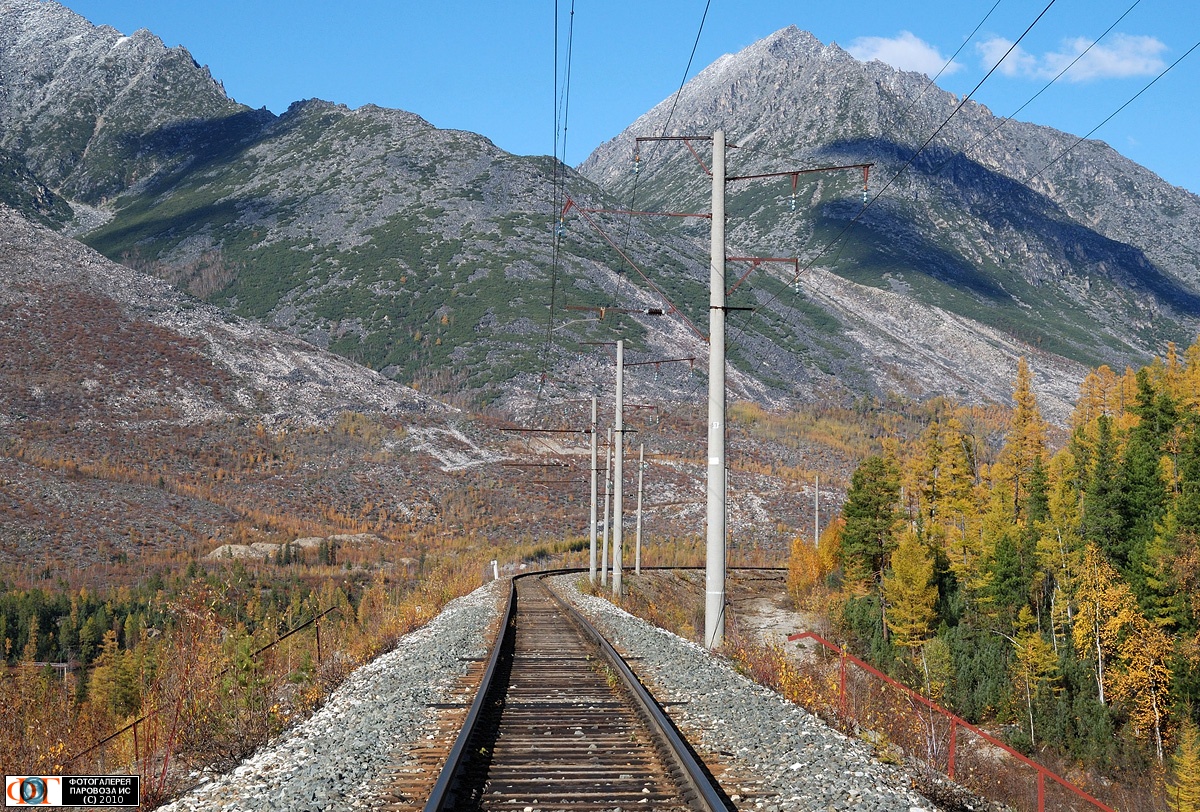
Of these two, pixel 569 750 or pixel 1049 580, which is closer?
pixel 569 750

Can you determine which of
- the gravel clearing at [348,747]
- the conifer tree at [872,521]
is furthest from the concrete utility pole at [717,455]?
the conifer tree at [872,521]

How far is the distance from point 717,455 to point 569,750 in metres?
7.76

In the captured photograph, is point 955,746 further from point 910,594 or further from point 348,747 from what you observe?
point 910,594

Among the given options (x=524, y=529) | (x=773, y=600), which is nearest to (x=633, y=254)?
(x=524, y=529)

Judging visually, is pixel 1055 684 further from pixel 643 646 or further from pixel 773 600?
pixel 643 646

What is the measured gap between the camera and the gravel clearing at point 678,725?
6.98 m

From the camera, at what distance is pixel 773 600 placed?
6438 cm

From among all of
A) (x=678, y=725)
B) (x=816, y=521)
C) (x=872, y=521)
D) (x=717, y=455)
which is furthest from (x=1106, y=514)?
(x=678, y=725)

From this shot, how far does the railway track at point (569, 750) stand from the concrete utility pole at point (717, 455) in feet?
7.73

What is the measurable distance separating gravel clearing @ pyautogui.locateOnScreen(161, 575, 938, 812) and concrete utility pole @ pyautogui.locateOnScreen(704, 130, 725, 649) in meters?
1.25

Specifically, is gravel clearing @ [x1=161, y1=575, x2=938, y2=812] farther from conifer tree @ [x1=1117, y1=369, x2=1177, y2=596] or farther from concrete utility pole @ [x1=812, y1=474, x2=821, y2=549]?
concrete utility pole @ [x1=812, y1=474, x2=821, y2=549]

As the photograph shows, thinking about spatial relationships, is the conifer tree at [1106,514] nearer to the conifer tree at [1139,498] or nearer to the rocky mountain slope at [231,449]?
the conifer tree at [1139,498]

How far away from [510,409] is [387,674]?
111 meters

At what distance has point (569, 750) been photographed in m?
8.40
